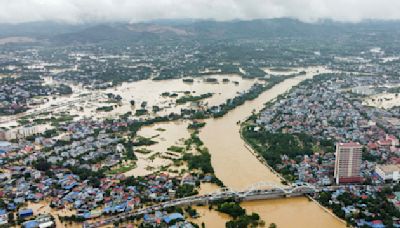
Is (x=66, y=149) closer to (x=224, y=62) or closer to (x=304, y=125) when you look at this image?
(x=304, y=125)

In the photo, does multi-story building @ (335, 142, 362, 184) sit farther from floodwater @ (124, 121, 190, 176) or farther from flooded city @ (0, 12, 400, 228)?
floodwater @ (124, 121, 190, 176)

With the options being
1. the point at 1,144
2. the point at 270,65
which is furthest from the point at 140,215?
the point at 270,65

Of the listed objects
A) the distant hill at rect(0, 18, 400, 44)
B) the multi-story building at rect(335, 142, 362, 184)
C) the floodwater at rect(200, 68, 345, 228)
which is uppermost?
the distant hill at rect(0, 18, 400, 44)

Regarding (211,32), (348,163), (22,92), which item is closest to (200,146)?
(348,163)

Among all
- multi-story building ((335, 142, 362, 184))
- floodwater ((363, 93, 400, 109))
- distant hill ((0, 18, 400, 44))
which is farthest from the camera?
distant hill ((0, 18, 400, 44))

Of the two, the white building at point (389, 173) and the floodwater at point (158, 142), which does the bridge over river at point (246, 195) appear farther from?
the floodwater at point (158, 142)

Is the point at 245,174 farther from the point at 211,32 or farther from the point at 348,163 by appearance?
the point at 211,32

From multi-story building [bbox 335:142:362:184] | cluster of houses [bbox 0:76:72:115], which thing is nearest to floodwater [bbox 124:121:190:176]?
multi-story building [bbox 335:142:362:184]
